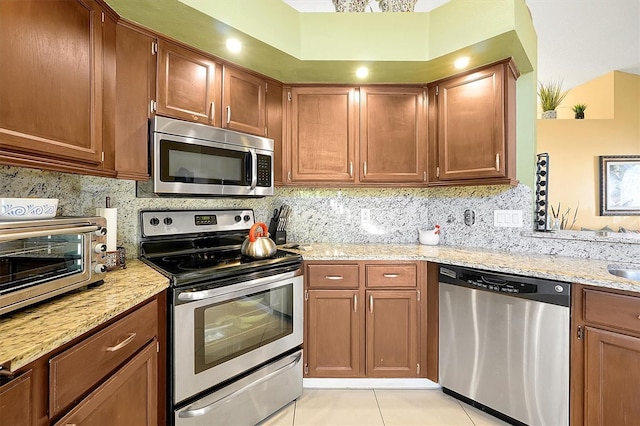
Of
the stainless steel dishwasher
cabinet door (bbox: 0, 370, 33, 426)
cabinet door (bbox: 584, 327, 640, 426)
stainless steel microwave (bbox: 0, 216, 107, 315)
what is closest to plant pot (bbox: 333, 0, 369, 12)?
the stainless steel dishwasher

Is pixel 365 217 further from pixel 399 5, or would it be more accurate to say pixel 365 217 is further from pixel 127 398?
pixel 127 398

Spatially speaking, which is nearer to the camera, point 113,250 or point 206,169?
point 113,250

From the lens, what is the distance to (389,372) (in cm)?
207

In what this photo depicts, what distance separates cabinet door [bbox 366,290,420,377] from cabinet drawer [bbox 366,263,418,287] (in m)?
0.05

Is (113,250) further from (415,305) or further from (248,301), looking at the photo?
(415,305)

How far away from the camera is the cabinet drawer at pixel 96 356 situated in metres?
0.82

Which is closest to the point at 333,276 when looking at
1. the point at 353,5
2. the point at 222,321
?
the point at 222,321

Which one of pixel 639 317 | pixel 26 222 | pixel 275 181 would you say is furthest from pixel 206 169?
pixel 639 317

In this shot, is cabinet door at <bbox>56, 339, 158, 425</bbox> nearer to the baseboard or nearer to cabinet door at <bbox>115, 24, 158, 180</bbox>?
cabinet door at <bbox>115, 24, 158, 180</bbox>

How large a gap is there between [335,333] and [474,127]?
1.70m

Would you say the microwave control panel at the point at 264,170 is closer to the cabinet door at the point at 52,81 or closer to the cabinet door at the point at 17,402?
the cabinet door at the point at 52,81

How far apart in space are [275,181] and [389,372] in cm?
156

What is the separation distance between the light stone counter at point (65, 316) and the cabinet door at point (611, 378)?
6.47 ft

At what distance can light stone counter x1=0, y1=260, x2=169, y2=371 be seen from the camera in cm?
72
